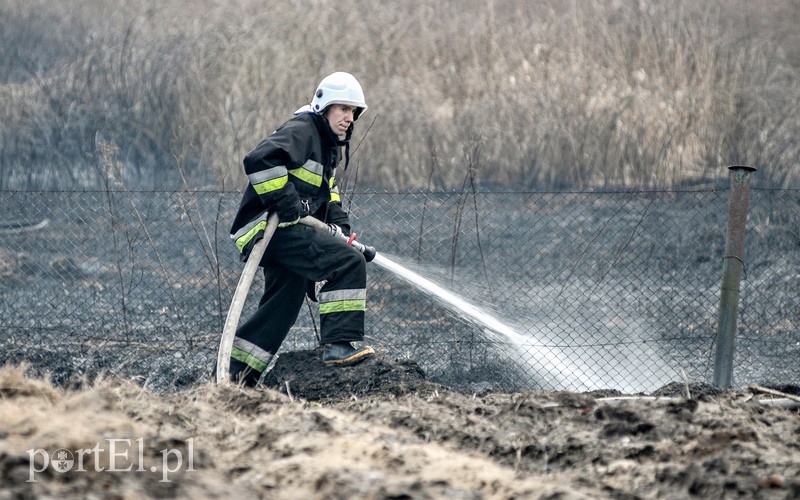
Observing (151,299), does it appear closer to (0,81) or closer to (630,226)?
(630,226)

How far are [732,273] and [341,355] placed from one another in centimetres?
256

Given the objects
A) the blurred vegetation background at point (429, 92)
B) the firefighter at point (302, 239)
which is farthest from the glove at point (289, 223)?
the blurred vegetation background at point (429, 92)

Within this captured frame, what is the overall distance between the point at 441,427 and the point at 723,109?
344 inches

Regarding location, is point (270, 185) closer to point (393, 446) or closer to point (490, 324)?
point (490, 324)

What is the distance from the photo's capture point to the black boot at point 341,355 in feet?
19.3

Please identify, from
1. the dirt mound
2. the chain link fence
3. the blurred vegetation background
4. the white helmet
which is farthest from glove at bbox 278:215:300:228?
the blurred vegetation background

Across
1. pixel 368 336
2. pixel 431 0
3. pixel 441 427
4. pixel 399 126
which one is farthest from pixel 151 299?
pixel 431 0

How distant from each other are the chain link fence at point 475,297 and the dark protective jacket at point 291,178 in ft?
2.74

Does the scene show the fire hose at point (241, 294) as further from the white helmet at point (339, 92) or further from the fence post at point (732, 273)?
the fence post at point (732, 273)

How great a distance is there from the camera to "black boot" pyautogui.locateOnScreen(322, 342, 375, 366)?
5.89 m

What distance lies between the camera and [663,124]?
11.5 m

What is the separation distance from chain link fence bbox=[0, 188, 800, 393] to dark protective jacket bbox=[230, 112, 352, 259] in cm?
83

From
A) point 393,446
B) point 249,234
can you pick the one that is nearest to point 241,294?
point 249,234

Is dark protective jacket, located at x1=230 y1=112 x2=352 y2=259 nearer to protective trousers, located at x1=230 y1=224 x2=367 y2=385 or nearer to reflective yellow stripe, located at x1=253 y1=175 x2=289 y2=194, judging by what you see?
reflective yellow stripe, located at x1=253 y1=175 x2=289 y2=194
